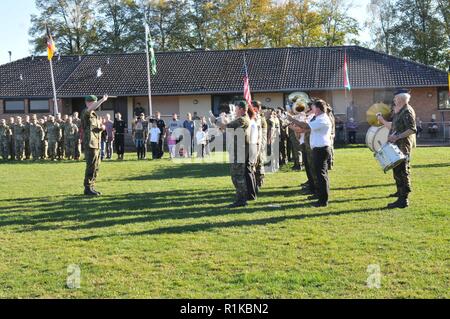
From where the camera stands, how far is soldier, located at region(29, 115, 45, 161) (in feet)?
80.0

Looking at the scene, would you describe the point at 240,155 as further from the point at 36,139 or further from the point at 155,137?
the point at 36,139

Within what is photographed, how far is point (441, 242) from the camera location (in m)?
7.63

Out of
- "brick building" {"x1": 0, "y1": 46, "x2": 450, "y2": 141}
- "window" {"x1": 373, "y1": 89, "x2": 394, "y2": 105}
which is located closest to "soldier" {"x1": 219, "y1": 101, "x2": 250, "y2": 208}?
"brick building" {"x1": 0, "y1": 46, "x2": 450, "y2": 141}

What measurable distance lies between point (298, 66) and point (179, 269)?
3160 centimetres

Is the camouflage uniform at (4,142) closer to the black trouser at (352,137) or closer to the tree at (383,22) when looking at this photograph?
the black trouser at (352,137)

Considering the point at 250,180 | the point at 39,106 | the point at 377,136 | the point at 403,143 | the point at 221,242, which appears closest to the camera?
the point at 221,242

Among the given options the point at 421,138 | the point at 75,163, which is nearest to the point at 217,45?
the point at 421,138

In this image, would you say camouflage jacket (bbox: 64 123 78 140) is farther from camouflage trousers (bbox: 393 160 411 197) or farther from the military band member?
camouflage trousers (bbox: 393 160 411 197)

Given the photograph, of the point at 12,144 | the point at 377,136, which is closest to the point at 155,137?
the point at 12,144

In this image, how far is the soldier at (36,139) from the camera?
24.4 metres

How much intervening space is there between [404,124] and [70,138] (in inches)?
668

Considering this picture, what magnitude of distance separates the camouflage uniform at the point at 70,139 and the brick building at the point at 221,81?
1201 cm

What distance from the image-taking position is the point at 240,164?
10883 millimetres
